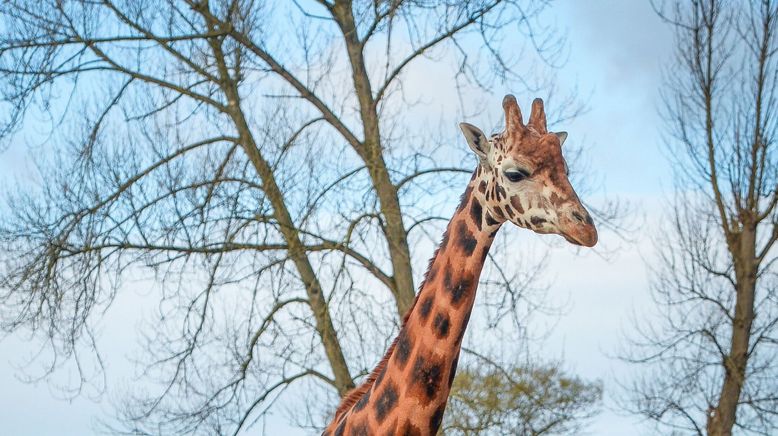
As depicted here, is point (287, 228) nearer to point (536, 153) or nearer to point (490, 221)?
point (490, 221)

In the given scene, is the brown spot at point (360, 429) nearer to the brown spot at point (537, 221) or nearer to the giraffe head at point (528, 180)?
the giraffe head at point (528, 180)

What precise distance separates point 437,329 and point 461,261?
0.34m

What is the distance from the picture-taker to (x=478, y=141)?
15.7 feet

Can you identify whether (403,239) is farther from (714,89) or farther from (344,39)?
(714,89)

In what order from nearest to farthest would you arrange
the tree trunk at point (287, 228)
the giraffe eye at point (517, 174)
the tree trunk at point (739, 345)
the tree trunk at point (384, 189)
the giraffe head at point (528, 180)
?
1. the giraffe head at point (528, 180)
2. the giraffe eye at point (517, 174)
3. the tree trunk at point (384, 189)
4. the tree trunk at point (287, 228)
5. the tree trunk at point (739, 345)

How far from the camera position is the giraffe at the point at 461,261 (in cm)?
449

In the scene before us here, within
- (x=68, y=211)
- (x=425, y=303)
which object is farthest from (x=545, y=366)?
(x=425, y=303)

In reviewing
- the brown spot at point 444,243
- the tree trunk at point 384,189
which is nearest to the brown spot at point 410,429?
the brown spot at point 444,243

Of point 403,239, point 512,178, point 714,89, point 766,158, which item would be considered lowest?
point 512,178

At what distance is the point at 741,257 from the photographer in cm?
1175

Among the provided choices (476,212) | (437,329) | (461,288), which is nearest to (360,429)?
(437,329)

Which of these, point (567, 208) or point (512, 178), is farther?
point (512, 178)

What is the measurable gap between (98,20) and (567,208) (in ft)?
23.3

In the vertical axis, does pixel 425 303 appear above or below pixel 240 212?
below
